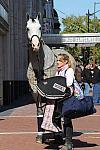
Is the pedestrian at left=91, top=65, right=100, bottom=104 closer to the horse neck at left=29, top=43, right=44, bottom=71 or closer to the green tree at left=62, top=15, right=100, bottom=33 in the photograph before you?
the horse neck at left=29, top=43, right=44, bottom=71

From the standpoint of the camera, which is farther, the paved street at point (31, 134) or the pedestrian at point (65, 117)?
the paved street at point (31, 134)

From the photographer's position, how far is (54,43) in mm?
42719

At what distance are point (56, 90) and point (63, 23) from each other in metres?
90.6

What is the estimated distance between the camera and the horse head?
32.9 feet

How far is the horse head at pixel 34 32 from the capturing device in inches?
395

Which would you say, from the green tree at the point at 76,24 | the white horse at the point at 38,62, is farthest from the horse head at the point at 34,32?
the green tree at the point at 76,24

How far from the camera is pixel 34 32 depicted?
1035 centimetres

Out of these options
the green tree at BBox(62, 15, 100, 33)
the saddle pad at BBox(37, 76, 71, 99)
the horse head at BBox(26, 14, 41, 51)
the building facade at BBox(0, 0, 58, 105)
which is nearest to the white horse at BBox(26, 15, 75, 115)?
the horse head at BBox(26, 14, 41, 51)

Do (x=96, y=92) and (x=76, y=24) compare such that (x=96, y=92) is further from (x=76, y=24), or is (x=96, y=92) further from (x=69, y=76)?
(x=76, y=24)

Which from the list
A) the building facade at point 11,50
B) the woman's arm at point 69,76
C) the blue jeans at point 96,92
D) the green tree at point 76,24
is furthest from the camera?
the green tree at point 76,24

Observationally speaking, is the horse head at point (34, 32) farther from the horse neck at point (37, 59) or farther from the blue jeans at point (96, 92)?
the blue jeans at point (96, 92)

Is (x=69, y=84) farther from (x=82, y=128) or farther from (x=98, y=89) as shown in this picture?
(x=98, y=89)

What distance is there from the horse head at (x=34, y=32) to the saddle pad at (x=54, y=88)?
2.31 feet

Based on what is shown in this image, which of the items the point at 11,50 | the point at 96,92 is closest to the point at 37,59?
the point at 96,92
